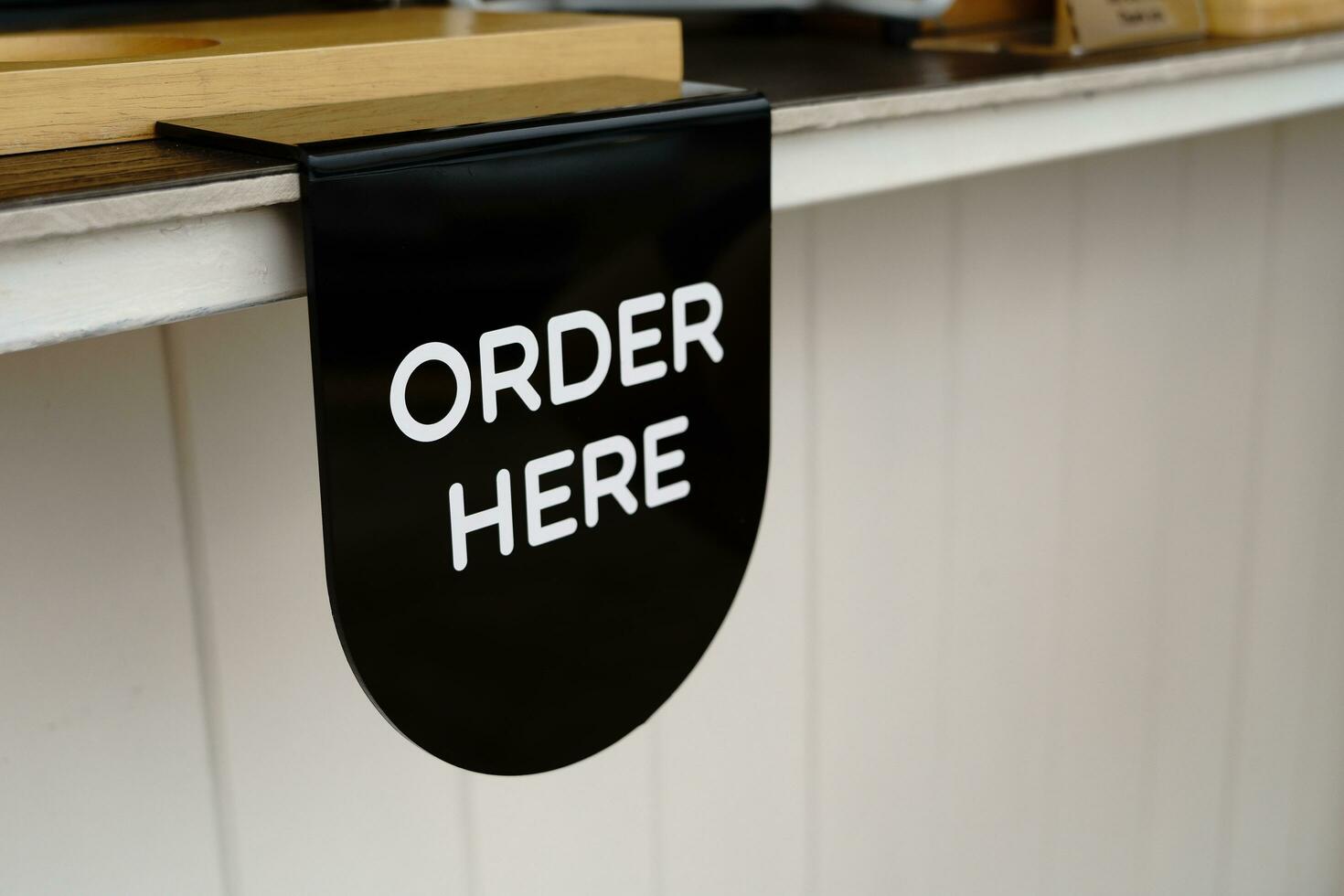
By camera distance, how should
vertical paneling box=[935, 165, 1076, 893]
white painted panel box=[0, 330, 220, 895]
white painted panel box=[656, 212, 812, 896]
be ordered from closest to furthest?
white painted panel box=[0, 330, 220, 895] → white painted panel box=[656, 212, 812, 896] → vertical paneling box=[935, 165, 1076, 893]

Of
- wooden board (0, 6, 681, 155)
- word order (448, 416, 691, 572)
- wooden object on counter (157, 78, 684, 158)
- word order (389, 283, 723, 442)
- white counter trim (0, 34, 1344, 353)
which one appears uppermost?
wooden board (0, 6, 681, 155)

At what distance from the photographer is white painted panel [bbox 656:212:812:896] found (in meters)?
0.95

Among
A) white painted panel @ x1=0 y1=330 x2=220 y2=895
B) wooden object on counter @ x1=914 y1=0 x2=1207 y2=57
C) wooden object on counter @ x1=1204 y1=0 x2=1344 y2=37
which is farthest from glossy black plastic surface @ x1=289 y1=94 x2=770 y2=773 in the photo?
wooden object on counter @ x1=1204 y1=0 x2=1344 y2=37

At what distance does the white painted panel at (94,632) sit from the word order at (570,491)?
0.26 meters

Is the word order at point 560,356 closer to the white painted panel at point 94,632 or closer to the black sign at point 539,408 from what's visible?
the black sign at point 539,408

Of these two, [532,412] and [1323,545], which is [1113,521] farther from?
[532,412]

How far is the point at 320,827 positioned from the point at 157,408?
260 mm

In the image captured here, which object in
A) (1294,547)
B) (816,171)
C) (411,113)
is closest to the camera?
(411,113)

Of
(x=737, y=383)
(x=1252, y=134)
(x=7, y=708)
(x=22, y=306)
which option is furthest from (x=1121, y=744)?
(x=22, y=306)

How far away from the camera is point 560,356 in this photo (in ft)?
1.59

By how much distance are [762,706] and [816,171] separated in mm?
497

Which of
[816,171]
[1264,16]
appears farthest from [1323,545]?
[816,171]

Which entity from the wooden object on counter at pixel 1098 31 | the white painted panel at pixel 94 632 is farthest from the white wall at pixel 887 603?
the wooden object on counter at pixel 1098 31

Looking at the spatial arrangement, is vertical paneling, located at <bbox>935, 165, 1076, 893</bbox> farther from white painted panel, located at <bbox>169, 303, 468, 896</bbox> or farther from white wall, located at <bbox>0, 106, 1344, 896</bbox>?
white painted panel, located at <bbox>169, 303, 468, 896</bbox>
